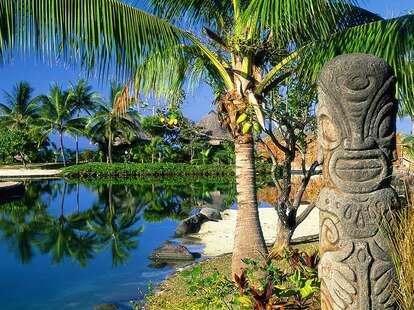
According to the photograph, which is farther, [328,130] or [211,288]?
[211,288]

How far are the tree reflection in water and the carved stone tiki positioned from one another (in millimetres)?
7978

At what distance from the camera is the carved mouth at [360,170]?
3404 mm

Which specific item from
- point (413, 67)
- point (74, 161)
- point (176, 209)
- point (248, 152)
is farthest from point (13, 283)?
point (74, 161)

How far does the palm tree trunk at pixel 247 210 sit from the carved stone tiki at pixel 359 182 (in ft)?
8.94

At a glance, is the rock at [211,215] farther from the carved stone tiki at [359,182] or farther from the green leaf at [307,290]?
the carved stone tiki at [359,182]

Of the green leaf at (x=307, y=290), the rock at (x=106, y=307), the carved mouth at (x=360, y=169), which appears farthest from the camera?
the rock at (x=106, y=307)

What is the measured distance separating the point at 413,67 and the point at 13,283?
25.3ft

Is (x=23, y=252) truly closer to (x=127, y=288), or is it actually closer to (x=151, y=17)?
(x=127, y=288)

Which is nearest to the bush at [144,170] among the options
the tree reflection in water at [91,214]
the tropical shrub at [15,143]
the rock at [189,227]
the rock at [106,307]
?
the tree reflection in water at [91,214]

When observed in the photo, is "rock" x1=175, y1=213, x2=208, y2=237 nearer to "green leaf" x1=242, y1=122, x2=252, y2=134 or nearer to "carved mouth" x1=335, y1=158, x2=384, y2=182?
"green leaf" x1=242, y1=122, x2=252, y2=134

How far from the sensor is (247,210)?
6.23 m

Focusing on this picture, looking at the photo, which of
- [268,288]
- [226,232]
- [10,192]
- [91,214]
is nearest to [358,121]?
[268,288]

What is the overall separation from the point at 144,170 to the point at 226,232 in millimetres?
18799

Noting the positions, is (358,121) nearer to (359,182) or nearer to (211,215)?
(359,182)
